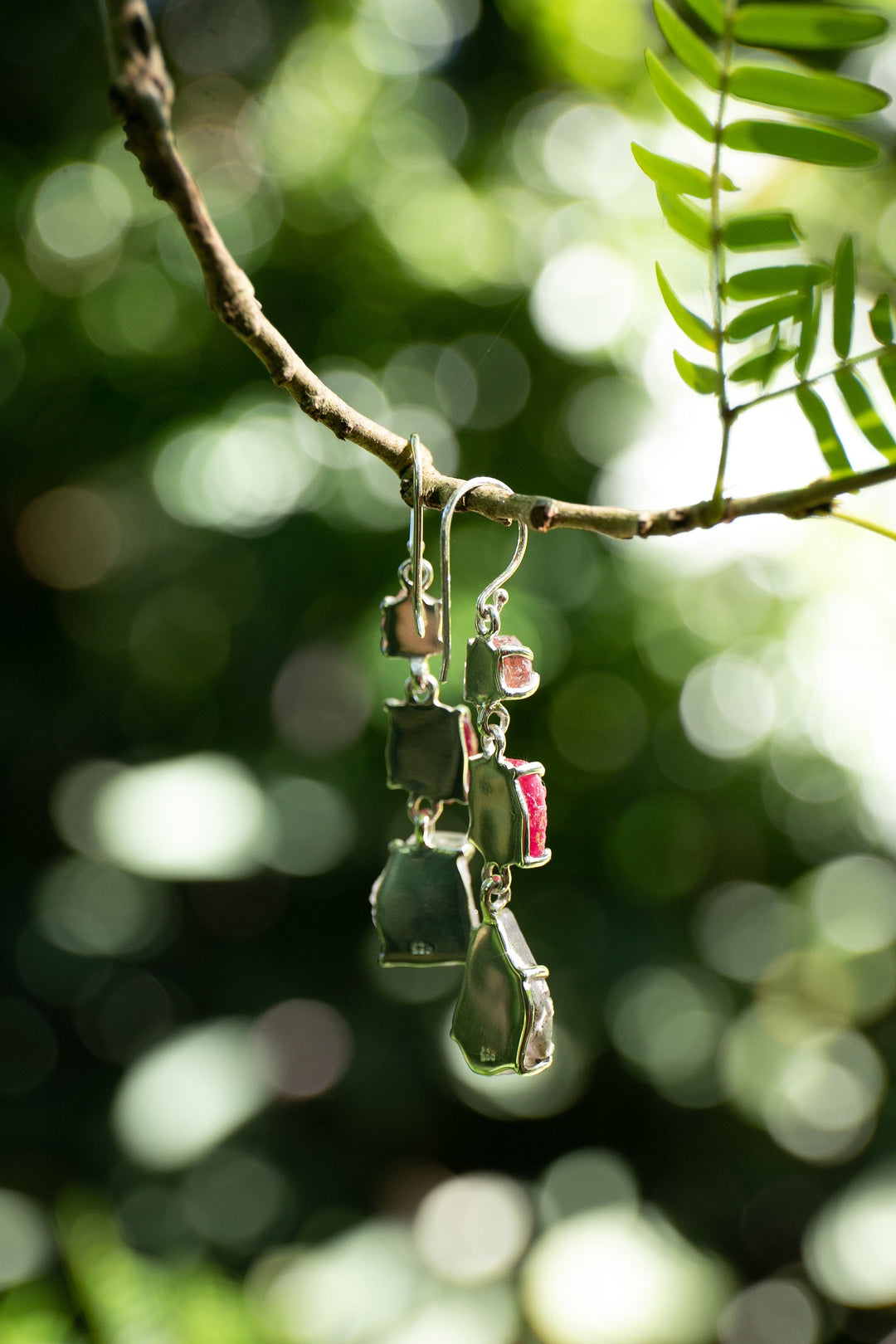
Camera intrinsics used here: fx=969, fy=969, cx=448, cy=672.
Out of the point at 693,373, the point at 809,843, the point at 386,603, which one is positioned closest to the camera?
the point at 693,373

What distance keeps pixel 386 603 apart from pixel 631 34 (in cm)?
139

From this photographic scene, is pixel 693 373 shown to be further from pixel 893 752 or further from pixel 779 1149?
pixel 779 1149

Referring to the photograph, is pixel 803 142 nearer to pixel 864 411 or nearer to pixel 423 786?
pixel 864 411

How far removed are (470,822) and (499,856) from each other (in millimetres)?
32

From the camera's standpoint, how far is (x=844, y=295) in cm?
51

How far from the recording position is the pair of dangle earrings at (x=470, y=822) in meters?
0.55

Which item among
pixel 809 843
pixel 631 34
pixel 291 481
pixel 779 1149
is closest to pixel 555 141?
pixel 631 34

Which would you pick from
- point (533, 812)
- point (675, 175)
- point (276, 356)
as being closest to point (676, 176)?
point (675, 175)

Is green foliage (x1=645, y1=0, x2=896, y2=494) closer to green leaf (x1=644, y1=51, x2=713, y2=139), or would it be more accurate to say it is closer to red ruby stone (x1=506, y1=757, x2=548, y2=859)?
green leaf (x1=644, y1=51, x2=713, y2=139)

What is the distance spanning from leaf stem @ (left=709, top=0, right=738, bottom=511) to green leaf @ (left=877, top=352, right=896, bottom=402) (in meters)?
0.08

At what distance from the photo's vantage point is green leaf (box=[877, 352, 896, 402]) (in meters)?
0.47

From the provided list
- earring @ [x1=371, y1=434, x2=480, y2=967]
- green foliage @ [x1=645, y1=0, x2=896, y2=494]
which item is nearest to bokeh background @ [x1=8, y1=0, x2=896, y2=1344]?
earring @ [x1=371, y1=434, x2=480, y2=967]

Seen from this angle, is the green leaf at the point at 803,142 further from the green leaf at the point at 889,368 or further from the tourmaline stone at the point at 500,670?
the tourmaline stone at the point at 500,670

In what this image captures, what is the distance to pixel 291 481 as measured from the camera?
5.44 ft
